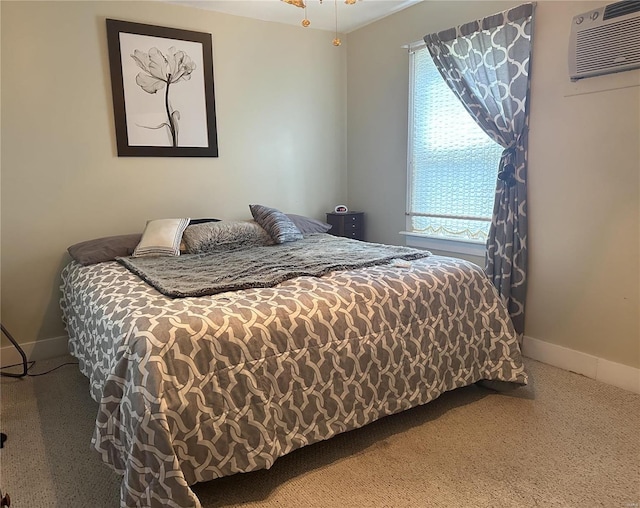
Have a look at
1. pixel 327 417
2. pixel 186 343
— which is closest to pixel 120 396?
pixel 186 343

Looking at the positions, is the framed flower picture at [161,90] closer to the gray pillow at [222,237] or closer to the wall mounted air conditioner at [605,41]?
the gray pillow at [222,237]

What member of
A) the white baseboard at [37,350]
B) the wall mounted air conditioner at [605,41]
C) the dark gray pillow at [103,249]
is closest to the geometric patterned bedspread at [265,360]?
the dark gray pillow at [103,249]

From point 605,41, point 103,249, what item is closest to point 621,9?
point 605,41

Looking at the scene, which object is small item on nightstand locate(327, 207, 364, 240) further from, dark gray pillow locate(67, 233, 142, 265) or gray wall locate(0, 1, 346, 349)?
dark gray pillow locate(67, 233, 142, 265)

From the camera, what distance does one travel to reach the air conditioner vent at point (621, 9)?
2.19 meters

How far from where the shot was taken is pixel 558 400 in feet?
7.65

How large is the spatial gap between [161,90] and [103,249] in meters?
1.24

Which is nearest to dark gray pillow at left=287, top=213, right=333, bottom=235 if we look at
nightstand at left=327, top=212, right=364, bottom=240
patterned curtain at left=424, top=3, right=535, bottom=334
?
nightstand at left=327, top=212, right=364, bottom=240

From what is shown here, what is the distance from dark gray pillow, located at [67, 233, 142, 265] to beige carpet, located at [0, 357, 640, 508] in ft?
2.66

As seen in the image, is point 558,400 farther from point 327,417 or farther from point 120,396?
point 120,396

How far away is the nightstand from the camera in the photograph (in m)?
3.89

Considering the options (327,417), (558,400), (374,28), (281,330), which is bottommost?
(558,400)

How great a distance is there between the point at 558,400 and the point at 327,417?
130cm

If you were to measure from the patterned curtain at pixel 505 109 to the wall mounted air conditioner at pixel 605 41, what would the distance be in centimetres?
27
